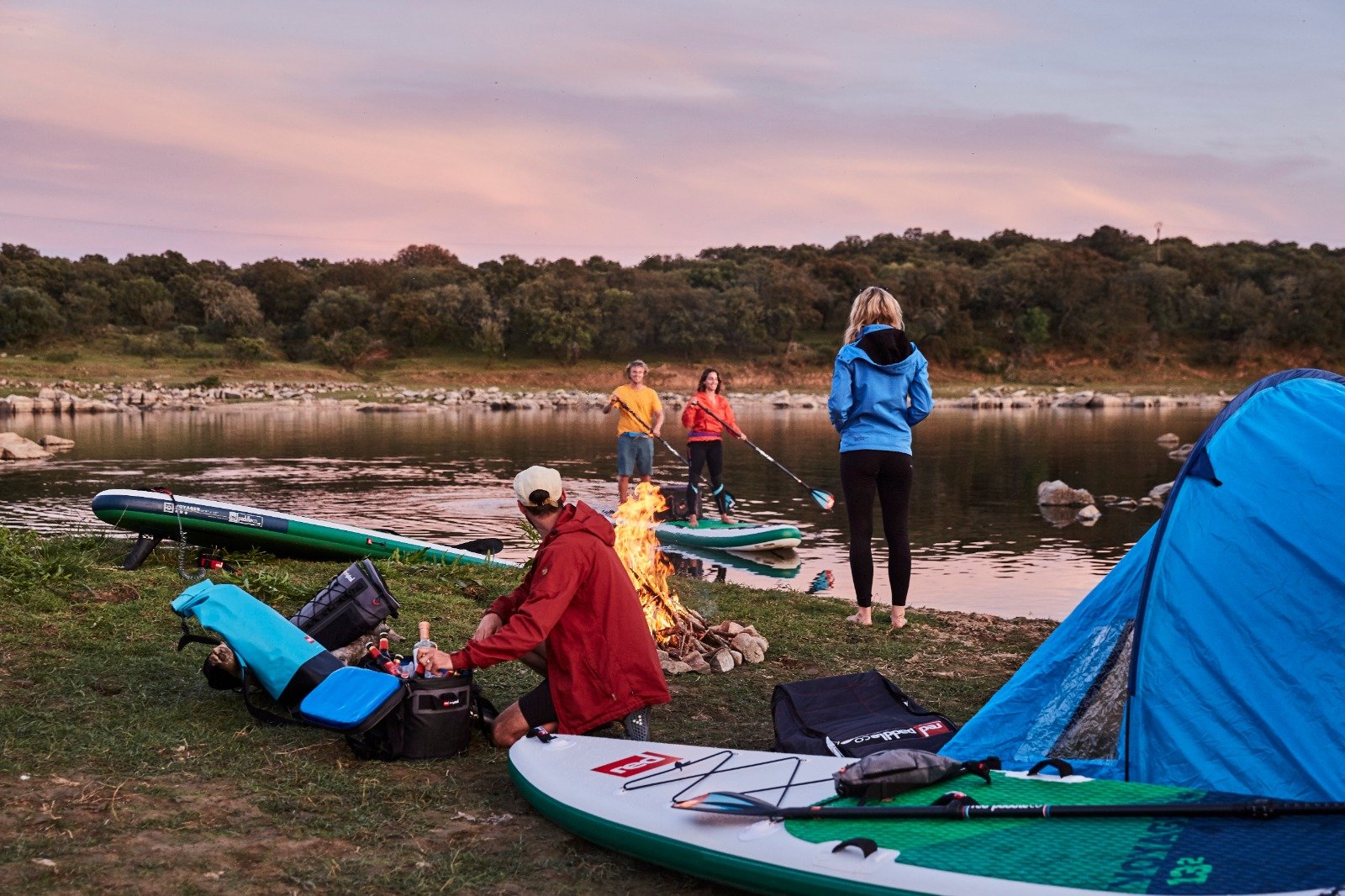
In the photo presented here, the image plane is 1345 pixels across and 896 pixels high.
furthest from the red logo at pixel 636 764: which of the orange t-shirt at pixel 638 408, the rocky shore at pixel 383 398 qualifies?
the rocky shore at pixel 383 398

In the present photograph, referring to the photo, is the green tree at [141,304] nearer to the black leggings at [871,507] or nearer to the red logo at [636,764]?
the black leggings at [871,507]

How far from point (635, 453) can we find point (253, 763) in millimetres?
11193

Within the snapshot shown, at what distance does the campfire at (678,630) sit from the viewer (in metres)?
7.65

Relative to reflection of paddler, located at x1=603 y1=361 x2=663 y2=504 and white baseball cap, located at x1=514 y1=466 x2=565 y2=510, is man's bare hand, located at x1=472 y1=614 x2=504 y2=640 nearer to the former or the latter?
white baseball cap, located at x1=514 y1=466 x2=565 y2=510

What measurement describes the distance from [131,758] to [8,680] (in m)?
1.61

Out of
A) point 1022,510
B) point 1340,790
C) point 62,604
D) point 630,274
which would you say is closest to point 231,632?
point 62,604

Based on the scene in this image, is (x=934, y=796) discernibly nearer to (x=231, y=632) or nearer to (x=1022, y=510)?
(x=231, y=632)

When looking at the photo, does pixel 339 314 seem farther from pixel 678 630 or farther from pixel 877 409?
pixel 678 630

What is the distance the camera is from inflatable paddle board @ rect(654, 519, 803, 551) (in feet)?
46.2

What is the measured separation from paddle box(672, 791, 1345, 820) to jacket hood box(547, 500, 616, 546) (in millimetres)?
1711

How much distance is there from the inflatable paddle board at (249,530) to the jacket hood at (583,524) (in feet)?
17.0

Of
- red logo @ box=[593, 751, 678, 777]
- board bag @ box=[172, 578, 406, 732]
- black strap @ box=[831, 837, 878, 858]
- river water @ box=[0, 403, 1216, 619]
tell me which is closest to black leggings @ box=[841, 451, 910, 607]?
river water @ box=[0, 403, 1216, 619]

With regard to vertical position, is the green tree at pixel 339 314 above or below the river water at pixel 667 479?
above

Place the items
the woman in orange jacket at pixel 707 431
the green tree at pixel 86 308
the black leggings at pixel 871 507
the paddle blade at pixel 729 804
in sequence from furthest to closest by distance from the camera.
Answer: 1. the green tree at pixel 86 308
2. the woman in orange jacket at pixel 707 431
3. the black leggings at pixel 871 507
4. the paddle blade at pixel 729 804
